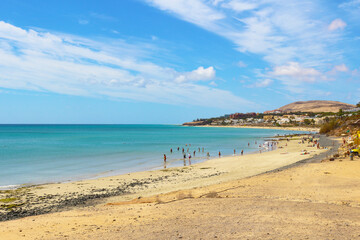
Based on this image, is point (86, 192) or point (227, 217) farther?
point (86, 192)

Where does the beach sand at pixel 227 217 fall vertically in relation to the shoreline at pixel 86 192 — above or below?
above

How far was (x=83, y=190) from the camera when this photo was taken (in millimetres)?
19969

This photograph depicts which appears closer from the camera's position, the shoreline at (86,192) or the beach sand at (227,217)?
→ the beach sand at (227,217)

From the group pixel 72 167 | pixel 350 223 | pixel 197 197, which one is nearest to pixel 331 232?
pixel 350 223

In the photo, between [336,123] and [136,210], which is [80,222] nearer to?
[136,210]

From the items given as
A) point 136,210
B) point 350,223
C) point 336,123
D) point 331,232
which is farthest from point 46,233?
point 336,123

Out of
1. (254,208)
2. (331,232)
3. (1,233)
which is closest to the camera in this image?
(331,232)

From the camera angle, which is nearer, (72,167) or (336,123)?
(72,167)

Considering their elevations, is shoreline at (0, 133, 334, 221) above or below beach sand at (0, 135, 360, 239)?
below

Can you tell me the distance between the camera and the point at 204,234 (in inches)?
354

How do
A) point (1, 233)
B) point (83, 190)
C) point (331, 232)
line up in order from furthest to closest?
1. point (83, 190)
2. point (1, 233)
3. point (331, 232)

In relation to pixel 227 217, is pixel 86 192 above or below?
below

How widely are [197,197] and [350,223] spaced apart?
729 cm

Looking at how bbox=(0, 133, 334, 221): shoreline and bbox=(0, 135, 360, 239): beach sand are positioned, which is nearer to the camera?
bbox=(0, 135, 360, 239): beach sand
